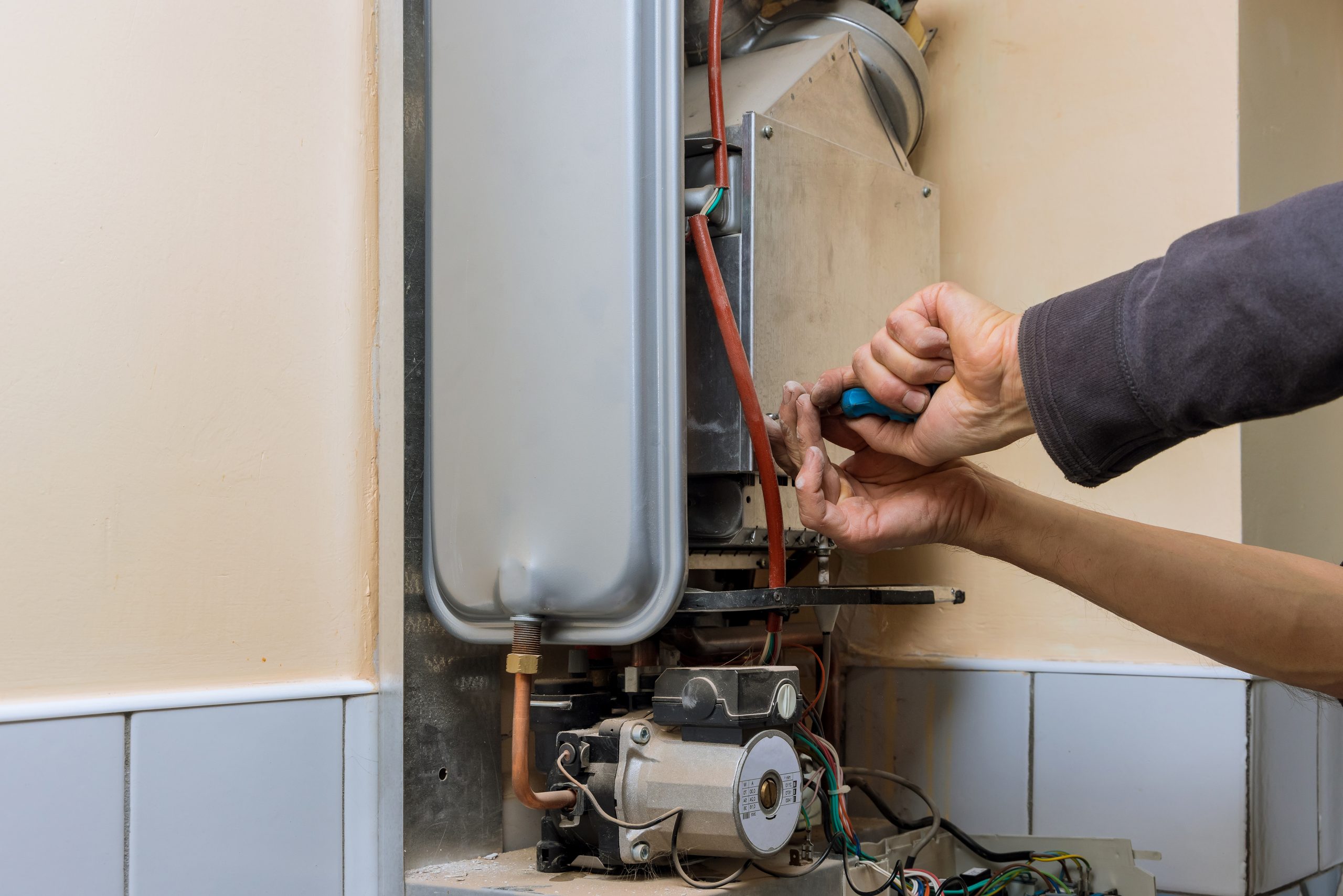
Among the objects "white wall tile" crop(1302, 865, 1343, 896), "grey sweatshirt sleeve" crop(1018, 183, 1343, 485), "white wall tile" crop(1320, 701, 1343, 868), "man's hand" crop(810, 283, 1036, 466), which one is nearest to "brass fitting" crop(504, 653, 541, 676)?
"man's hand" crop(810, 283, 1036, 466)

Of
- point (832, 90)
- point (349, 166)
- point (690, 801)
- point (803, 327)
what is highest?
point (832, 90)

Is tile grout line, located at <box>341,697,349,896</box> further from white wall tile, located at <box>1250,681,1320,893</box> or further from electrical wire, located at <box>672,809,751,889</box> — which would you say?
white wall tile, located at <box>1250,681,1320,893</box>

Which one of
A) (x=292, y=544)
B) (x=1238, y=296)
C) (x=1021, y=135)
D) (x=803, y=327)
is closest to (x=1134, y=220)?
(x=1021, y=135)

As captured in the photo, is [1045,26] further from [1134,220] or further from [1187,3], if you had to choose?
[1134,220]

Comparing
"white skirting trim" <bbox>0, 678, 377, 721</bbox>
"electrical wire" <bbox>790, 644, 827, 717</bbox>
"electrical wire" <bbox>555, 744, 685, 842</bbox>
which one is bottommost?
"electrical wire" <bbox>555, 744, 685, 842</bbox>

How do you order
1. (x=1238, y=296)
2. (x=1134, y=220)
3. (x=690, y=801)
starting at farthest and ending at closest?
(x=1134, y=220) < (x=690, y=801) < (x=1238, y=296)

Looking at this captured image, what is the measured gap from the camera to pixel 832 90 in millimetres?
1223

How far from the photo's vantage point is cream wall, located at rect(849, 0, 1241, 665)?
4.24 feet

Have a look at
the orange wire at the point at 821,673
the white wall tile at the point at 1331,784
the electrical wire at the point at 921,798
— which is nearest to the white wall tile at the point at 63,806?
the orange wire at the point at 821,673

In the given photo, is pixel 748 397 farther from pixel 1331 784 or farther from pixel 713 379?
pixel 1331 784

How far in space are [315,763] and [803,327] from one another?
2.02 feet

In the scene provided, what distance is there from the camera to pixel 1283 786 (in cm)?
128

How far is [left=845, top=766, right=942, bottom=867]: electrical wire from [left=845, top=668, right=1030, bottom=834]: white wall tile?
0.18ft

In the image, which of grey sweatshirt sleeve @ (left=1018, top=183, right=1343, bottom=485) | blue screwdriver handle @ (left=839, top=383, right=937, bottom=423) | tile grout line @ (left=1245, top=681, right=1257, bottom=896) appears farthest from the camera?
tile grout line @ (left=1245, top=681, right=1257, bottom=896)
